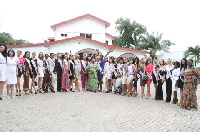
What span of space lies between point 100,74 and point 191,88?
4631mm

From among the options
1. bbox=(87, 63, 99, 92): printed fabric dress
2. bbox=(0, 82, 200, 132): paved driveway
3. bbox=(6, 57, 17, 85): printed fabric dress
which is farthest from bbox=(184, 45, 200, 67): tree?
bbox=(6, 57, 17, 85): printed fabric dress

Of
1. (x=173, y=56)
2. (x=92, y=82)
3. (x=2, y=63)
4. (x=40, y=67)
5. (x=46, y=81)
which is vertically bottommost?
(x=92, y=82)

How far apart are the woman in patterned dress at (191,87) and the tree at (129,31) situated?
3941 cm

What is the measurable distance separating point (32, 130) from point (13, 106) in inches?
91.6

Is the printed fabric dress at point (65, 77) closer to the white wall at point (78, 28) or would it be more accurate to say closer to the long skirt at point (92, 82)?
the long skirt at point (92, 82)

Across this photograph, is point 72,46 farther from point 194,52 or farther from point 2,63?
point 194,52

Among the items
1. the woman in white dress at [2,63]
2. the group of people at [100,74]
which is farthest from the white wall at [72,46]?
the woman in white dress at [2,63]

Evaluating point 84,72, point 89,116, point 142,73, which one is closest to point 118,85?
point 142,73

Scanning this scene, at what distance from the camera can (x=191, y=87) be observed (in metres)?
6.66

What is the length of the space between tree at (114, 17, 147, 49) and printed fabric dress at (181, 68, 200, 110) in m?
39.4

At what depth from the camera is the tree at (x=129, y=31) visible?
151 feet

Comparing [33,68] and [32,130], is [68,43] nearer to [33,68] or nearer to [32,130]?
[33,68]

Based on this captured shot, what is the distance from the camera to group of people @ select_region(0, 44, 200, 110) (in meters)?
6.94

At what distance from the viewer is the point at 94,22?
26.5m
